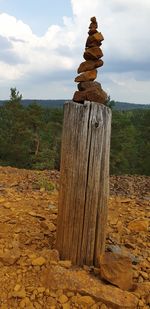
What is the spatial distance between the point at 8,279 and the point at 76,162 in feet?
3.89

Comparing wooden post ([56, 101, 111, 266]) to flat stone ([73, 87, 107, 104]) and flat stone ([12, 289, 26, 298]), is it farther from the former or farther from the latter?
flat stone ([12, 289, 26, 298])

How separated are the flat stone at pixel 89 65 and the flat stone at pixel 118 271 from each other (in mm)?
1753

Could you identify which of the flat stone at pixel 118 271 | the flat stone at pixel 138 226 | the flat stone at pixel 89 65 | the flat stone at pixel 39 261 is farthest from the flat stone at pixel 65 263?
the flat stone at pixel 89 65

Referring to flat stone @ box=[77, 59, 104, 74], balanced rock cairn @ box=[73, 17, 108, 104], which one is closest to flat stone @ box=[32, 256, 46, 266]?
balanced rock cairn @ box=[73, 17, 108, 104]

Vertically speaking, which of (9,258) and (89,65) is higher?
(89,65)

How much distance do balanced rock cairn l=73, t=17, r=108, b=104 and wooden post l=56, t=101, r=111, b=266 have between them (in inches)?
5.2

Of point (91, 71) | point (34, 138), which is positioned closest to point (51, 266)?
point (91, 71)

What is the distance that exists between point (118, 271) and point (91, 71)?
6.04 ft

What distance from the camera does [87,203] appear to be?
357 centimetres

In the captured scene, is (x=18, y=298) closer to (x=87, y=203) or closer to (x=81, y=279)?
(x=81, y=279)

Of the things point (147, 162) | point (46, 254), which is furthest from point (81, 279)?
point (147, 162)

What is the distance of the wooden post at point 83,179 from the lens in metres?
3.52

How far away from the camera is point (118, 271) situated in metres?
3.50

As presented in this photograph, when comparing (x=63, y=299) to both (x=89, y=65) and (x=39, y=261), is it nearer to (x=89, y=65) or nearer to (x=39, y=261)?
(x=39, y=261)
